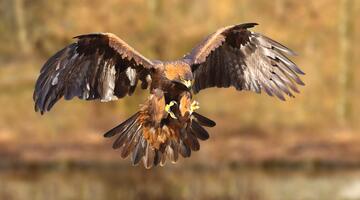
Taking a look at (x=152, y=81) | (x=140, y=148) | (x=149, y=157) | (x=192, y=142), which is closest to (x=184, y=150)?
(x=192, y=142)

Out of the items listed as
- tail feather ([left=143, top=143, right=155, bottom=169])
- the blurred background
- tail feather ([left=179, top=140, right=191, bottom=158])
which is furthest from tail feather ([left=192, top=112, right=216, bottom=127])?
the blurred background

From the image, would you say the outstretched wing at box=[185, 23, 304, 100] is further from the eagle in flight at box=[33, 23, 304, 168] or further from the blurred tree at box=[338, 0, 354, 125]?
the blurred tree at box=[338, 0, 354, 125]

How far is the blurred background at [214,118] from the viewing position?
1795 centimetres

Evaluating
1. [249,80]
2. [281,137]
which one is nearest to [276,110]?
[281,137]

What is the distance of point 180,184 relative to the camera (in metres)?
17.8

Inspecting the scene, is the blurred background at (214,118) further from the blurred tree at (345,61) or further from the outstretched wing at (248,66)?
the outstretched wing at (248,66)

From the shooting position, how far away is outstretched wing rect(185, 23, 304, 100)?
10.6m

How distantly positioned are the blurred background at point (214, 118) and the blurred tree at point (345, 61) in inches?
0.8

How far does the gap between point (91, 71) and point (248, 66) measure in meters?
1.85

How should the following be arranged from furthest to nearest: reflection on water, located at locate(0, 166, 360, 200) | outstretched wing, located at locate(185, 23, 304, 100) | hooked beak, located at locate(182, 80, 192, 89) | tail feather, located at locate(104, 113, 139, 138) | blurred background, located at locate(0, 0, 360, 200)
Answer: blurred background, located at locate(0, 0, 360, 200) < reflection on water, located at locate(0, 166, 360, 200) < outstretched wing, located at locate(185, 23, 304, 100) < tail feather, located at locate(104, 113, 139, 138) < hooked beak, located at locate(182, 80, 192, 89)

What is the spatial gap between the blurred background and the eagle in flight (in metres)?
7.41

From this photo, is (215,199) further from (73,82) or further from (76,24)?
(73,82)

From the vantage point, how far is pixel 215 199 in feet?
57.7

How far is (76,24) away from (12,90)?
1768 mm
